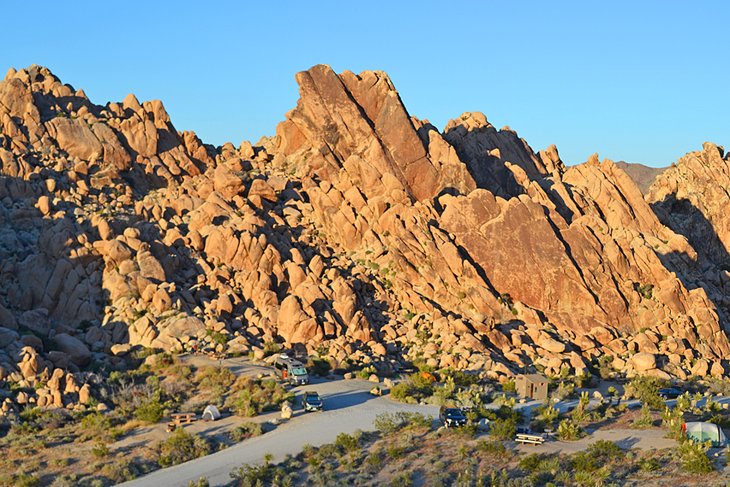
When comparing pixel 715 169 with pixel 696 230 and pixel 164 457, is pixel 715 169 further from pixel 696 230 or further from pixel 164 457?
pixel 164 457

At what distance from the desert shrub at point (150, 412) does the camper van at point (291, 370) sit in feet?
26.2

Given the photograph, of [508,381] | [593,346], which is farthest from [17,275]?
[593,346]

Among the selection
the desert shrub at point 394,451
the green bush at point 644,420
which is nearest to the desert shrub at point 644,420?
the green bush at point 644,420

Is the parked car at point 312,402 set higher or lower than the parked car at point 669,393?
higher

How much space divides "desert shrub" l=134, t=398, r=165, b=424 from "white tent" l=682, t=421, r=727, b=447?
82.1ft

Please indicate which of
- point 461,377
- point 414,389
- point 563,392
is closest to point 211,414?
point 414,389

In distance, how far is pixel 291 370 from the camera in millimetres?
50500

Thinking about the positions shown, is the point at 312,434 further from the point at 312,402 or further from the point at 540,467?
the point at 540,467

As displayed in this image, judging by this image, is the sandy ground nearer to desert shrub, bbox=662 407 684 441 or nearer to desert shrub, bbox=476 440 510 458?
desert shrub, bbox=662 407 684 441

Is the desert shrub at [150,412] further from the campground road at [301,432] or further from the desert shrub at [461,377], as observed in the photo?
the desert shrub at [461,377]

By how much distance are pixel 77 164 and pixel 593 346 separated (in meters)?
39.5

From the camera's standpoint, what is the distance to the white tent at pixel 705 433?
41.2m

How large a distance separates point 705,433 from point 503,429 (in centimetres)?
929

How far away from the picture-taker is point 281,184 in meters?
70.1
